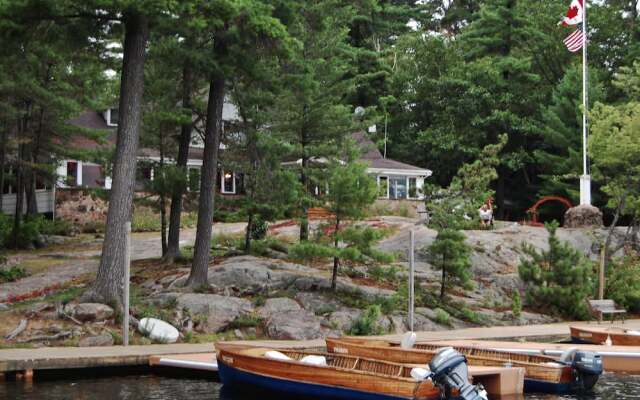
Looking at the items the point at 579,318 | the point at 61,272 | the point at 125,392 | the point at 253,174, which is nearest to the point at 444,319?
the point at 579,318

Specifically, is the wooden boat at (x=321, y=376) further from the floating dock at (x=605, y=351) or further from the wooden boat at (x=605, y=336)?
the wooden boat at (x=605, y=336)

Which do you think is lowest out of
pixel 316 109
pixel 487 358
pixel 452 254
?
pixel 487 358

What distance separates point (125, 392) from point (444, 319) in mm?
10177

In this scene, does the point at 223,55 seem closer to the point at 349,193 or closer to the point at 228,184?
the point at 349,193

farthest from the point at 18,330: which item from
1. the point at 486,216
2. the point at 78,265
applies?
the point at 486,216

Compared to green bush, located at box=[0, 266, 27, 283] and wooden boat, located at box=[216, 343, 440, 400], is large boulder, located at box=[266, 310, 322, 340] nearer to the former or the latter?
wooden boat, located at box=[216, 343, 440, 400]

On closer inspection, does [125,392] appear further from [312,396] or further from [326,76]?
[326,76]

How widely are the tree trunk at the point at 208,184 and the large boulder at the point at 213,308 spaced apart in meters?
1.38

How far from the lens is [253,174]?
2386cm

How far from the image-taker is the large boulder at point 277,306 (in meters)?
20.0

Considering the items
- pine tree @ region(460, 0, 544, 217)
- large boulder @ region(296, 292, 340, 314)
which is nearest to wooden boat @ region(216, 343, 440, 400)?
large boulder @ region(296, 292, 340, 314)

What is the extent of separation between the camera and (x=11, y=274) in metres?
24.0

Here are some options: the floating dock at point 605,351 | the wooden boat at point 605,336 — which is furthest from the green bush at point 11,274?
the wooden boat at point 605,336

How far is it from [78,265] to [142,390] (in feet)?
41.9
